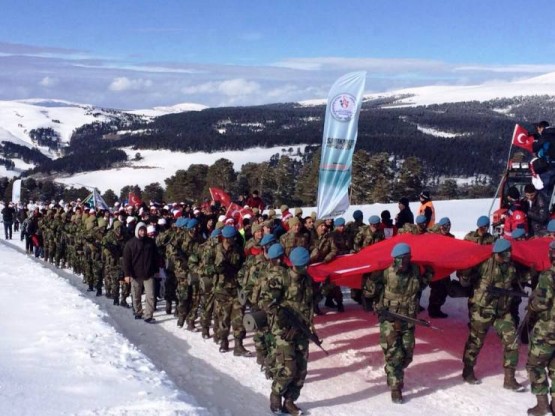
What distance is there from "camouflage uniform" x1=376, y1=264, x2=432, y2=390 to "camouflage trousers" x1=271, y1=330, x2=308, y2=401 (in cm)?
119

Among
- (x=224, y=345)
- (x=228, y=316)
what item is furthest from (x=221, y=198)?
(x=224, y=345)

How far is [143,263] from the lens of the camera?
37.3ft

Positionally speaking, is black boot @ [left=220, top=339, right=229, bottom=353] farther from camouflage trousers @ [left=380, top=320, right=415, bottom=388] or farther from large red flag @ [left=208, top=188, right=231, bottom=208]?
large red flag @ [left=208, top=188, right=231, bottom=208]

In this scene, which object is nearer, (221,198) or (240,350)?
(240,350)

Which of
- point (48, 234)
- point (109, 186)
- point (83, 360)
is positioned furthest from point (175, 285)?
point (109, 186)

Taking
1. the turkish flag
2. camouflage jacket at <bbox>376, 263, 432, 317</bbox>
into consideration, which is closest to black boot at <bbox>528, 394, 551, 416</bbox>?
camouflage jacket at <bbox>376, 263, 432, 317</bbox>

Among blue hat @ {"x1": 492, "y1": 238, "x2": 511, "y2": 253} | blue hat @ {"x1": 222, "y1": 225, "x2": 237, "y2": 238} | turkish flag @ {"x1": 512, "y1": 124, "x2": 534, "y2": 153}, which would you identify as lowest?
blue hat @ {"x1": 222, "y1": 225, "x2": 237, "y2": 238}

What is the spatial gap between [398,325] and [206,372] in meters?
2.96

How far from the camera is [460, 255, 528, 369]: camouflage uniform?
7598mm

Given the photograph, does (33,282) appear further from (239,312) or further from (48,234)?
(239,312)

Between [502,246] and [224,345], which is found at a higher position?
[502,246]

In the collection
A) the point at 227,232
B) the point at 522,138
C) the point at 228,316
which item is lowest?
the point at 228,316

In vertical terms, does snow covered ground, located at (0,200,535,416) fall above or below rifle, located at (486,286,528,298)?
below

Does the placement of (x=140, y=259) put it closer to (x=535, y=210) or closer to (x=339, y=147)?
(x=339, y=147)
